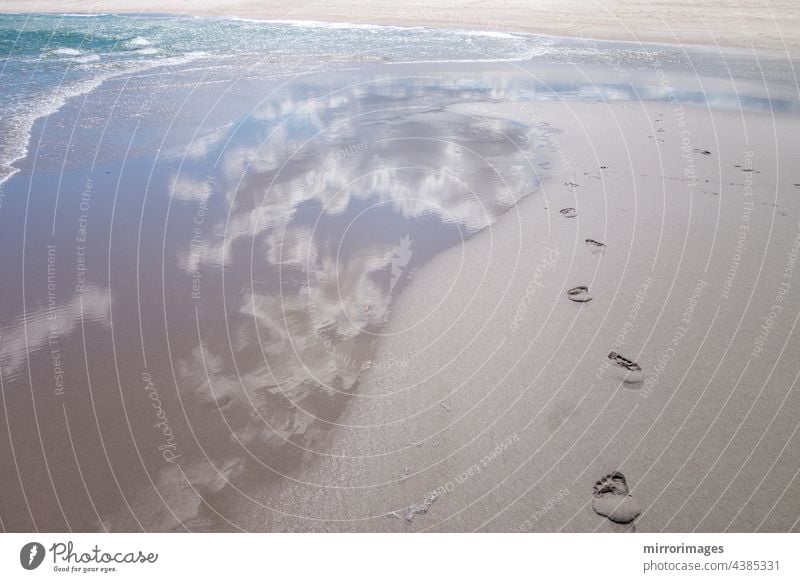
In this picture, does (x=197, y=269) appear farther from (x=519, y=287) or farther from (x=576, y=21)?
(x=576, y=21)

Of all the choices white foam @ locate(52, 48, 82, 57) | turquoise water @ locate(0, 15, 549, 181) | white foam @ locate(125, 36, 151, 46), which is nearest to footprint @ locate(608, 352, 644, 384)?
turquoise water @ locate(0, 15, 549, 181)

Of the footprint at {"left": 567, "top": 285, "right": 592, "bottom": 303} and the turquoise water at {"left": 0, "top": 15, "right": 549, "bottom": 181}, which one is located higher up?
the turquoise water at {"left": 0, "top": 15, "right": 549, "bottom": 181}

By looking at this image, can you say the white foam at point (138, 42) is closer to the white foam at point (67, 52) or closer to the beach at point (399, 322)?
the white foam at point (67, 52)

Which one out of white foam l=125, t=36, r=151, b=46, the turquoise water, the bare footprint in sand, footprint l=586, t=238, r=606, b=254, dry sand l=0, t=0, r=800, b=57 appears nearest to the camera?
the bare footprint in sand

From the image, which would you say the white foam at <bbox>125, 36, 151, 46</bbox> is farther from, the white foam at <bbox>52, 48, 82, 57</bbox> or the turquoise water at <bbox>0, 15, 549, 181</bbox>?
the white foam at <bbox>52, 48, 82, 57</bbox>

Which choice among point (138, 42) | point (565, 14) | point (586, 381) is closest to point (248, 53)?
point (138, 42)
